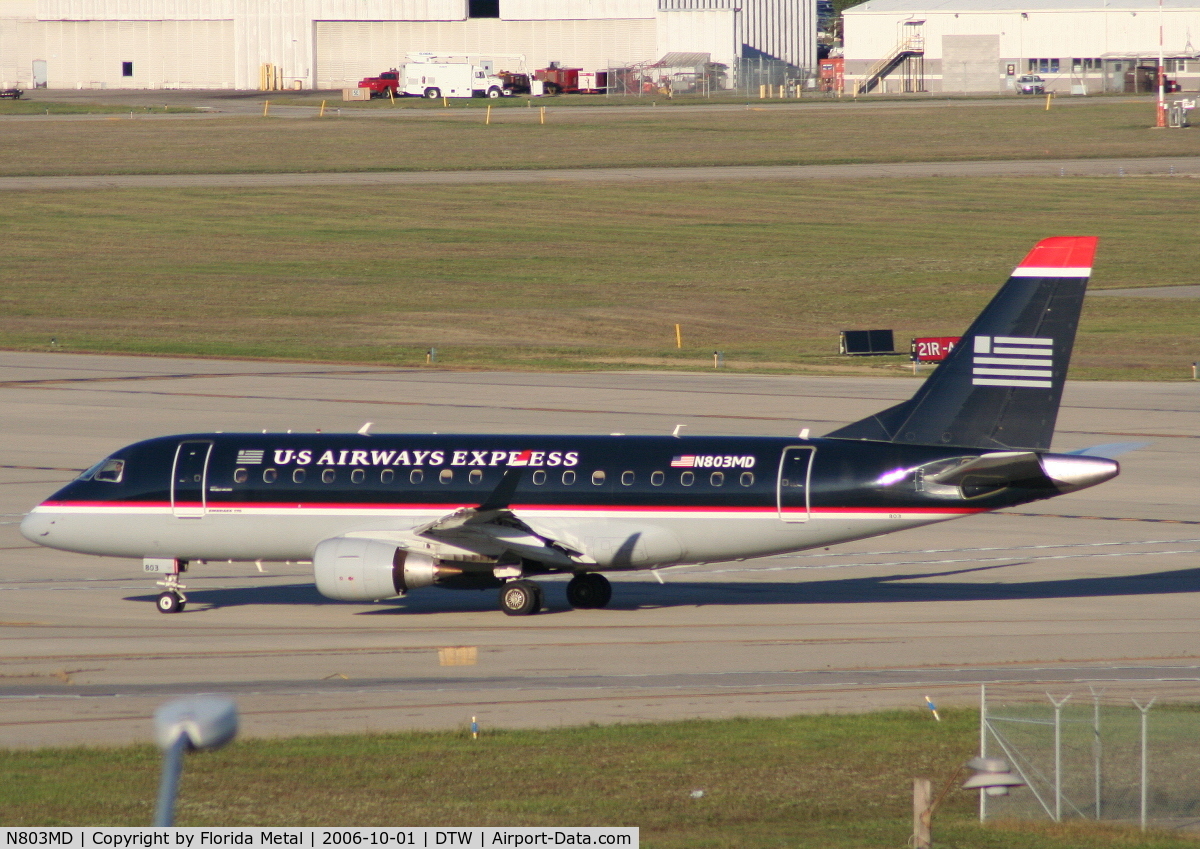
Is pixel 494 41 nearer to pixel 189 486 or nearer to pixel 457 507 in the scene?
pixel 189 486

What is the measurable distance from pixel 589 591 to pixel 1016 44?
16205cm

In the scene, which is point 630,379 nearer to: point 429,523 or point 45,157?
point 429,523

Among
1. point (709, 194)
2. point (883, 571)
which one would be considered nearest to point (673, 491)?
point (883, 571)

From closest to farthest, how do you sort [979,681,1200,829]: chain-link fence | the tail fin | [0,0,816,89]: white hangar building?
[979,681,1200,829]: chain-link fence < the tail fin < [0,0,816,89]: white hangar building

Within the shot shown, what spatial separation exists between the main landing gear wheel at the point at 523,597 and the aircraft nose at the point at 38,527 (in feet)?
33.3

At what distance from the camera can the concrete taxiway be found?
85.4 feet

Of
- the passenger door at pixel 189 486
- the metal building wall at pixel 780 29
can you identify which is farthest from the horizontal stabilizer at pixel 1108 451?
the metal building wall at pixel 780 29

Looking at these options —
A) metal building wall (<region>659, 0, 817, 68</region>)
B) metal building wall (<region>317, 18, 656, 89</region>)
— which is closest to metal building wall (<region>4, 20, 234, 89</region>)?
metal building wall (<region>317, 18, 656, 89</region>)

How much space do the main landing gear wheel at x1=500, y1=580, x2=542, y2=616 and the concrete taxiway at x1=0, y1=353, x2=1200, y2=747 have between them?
0.39 m

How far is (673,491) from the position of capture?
3269cm

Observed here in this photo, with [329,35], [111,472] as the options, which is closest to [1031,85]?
[329,35]

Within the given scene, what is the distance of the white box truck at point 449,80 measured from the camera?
588ft

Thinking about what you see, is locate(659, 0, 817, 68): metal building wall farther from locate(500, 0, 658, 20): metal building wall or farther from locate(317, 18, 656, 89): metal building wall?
locate(317, 18, 656, 89): metal building wall

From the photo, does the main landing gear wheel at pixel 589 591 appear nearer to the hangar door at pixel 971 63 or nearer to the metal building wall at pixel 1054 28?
the metal building wall at pixel 1054 28
